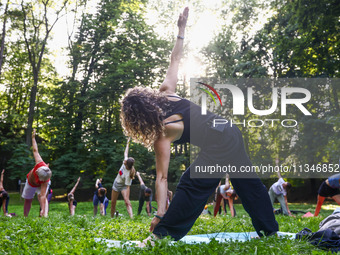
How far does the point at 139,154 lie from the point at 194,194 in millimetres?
19504

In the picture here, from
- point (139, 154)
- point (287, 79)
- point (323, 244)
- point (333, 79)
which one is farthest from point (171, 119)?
point (139, 154)

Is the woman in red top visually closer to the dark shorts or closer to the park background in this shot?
the dark shorts

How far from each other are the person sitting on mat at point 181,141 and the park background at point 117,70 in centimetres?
1517

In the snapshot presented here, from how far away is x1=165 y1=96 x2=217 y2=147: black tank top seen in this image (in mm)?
3773

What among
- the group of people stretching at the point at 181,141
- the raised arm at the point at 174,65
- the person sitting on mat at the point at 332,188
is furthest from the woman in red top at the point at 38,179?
the person sitting on mat at the point at 332,188

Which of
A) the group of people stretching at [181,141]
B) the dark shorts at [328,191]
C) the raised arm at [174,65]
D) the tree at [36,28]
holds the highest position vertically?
the tree at [36,28]

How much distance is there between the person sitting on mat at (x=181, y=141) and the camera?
361 centimetres

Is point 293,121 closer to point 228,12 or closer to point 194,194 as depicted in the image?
point 228,12

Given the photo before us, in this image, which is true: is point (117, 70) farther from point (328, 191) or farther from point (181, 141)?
point (181, 141)

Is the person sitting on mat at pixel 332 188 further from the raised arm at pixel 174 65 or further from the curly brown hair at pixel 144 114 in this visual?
the curly brown hair at pixel 144 114

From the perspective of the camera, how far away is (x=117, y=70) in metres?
22.5

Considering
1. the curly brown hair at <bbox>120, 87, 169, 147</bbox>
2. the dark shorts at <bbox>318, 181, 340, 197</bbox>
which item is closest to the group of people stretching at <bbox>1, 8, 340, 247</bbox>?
the curly brown hair at <bbox>120, 87, 169, 147</bbox>

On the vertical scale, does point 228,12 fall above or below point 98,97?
above

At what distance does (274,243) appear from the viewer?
143 inches
